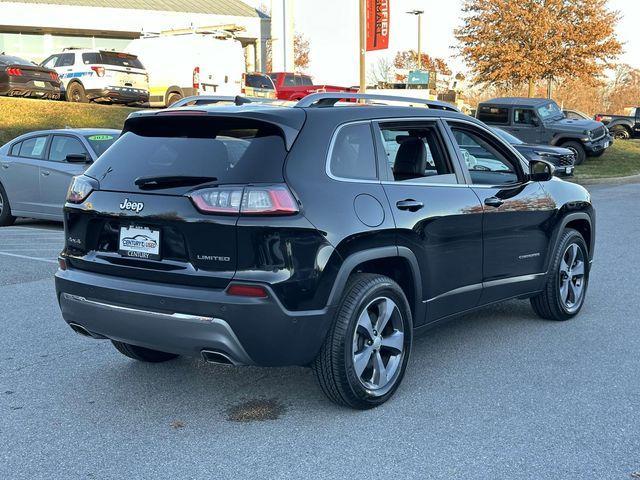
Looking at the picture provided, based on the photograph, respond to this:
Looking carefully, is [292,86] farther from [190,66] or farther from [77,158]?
[77,158]

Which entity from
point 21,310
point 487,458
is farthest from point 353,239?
point 21,310

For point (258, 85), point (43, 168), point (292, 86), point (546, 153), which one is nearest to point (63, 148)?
point (43, 168)

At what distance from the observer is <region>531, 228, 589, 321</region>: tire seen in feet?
19.9

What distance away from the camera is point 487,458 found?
12.0 feet

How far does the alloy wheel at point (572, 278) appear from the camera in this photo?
6230 millimetres

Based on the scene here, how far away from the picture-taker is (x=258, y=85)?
92.3ft

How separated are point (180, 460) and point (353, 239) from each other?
1.42 m

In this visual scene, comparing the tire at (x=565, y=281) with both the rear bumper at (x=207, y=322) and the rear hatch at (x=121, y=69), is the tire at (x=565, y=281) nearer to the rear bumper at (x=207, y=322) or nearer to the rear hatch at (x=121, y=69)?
the rear bumper at (x=207, y=322)

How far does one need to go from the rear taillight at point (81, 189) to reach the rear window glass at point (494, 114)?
19.5 metres

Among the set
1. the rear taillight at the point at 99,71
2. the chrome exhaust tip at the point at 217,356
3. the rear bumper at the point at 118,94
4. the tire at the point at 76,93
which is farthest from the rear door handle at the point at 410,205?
the tire at the point at 76,93

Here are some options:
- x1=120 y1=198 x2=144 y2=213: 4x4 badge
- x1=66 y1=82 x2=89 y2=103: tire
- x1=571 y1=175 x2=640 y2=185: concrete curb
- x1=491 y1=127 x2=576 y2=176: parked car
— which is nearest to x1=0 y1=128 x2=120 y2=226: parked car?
x1=120 y1=198 x2=144 y2=213: 4x4 badge

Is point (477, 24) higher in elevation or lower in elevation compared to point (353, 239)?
higher

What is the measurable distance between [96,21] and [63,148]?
105 ft

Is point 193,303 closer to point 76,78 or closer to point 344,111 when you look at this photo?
point 344,111
